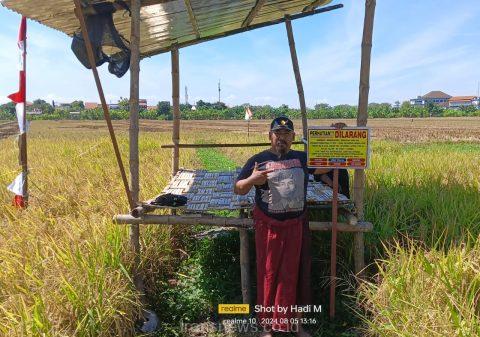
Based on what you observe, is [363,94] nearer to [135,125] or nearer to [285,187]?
[285,187]

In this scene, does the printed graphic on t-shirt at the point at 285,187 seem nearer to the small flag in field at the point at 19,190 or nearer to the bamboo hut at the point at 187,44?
the bamboo hut at the point at 187,44

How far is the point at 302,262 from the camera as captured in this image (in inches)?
97.1

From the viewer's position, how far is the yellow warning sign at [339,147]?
7.88 feet

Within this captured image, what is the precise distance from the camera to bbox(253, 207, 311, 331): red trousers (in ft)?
7.73

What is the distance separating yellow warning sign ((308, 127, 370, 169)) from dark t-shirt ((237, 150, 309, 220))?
0.42ft

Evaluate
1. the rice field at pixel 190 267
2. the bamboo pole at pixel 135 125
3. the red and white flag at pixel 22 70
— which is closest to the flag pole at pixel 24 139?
the red and white flag at pixel 22 70

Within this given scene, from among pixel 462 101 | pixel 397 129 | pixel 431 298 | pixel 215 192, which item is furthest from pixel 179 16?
pixel 462 101

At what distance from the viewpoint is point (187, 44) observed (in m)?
4.47

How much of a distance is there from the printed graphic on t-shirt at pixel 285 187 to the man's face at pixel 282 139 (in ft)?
0.29

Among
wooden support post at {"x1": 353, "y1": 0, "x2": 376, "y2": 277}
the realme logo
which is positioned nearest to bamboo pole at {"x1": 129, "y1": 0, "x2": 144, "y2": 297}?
the realme logo

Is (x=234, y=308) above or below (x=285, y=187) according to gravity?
below

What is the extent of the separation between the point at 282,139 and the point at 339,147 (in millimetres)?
408

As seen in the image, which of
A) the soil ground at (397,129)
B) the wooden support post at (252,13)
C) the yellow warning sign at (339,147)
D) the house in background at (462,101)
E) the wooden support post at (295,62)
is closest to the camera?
the yellow warning sign at (339,147)

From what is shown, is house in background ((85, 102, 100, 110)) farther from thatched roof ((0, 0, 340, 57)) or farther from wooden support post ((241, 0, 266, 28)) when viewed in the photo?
wooden support post ((241, 0, 266, 28))
